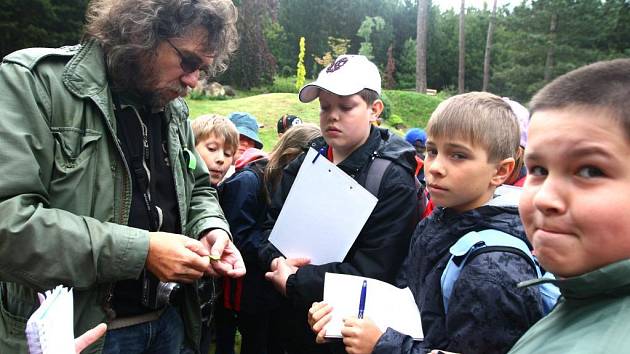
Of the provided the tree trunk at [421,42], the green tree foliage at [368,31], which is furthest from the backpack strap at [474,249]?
the green tree foliage at [368,31]

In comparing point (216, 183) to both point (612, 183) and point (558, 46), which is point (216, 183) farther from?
point (558, 46)

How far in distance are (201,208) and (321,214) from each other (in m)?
0.55

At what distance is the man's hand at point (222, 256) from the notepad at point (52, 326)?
65 centimetres

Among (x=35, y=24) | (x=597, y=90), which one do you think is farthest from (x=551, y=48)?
(x=597, y=90)

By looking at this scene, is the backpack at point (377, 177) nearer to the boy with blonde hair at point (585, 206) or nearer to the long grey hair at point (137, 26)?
the long grey hair at point (137, 26)

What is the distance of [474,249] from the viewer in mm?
1489

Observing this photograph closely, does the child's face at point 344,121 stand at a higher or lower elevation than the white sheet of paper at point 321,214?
higher

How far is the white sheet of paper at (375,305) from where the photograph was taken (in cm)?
165

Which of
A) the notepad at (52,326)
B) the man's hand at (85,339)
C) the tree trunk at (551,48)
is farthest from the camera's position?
the tree trunk at (551,48)

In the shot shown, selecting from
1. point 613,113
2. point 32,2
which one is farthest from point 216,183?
point 32,2

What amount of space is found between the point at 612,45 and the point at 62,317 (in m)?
27.9

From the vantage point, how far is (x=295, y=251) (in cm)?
231

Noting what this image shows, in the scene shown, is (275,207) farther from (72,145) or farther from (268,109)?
(268,109)

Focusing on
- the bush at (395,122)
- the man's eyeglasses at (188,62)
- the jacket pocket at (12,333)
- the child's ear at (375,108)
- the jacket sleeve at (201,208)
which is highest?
the man's eyeglasses at (188,62)
